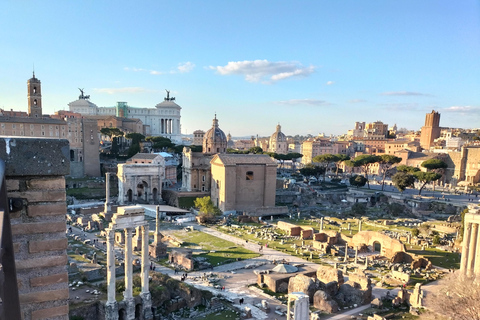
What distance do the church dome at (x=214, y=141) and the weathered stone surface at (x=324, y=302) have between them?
3487cm

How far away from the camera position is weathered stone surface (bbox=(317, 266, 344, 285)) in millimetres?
19922

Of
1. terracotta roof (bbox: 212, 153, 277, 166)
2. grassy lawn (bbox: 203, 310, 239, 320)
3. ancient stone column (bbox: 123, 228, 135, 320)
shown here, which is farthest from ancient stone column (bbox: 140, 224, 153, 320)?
terracotta roof (bbox: 212, 153, 277, 166)

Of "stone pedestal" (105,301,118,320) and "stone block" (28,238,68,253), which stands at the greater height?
"stone block" (28,238,68,253)

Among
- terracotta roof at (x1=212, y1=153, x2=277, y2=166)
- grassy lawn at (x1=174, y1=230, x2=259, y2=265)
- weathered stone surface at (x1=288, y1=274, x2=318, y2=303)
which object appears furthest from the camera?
terracotta roof at (x1=212, y1=153, x2=277, y2=166)

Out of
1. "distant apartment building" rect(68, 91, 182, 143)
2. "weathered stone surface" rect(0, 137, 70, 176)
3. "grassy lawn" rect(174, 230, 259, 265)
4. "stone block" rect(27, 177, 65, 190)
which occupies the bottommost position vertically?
"grassy lawn" rect(174, 230, 259, 265)

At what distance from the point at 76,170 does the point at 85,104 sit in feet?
147

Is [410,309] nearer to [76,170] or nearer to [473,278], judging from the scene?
[473,278]

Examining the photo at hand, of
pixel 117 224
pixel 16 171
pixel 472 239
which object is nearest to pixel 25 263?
pixel 16 171

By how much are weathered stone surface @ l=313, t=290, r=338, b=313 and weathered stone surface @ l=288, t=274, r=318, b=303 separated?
0.44 m

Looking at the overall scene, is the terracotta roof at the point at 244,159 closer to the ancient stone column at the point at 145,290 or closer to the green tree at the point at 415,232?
the green tree at the point at 415,232

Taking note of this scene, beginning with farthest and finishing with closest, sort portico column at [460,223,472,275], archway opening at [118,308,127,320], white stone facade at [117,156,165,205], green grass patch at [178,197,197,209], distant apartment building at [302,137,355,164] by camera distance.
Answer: distant apartment building at [302,137,355,164] < green grass patch at [178,197,197,209] < white stone facade at [117,156,165,205] < portico column at [460,223,472,275] < archway opening at [118,308,127,320]

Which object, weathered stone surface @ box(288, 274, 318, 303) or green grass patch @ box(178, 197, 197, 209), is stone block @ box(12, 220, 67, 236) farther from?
green grass patch @ box(178, 197, 197, 209)

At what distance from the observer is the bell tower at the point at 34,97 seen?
47572 millimetres

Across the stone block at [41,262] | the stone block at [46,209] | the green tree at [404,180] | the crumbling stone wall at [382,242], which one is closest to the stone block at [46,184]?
the stone block at [46,209]
